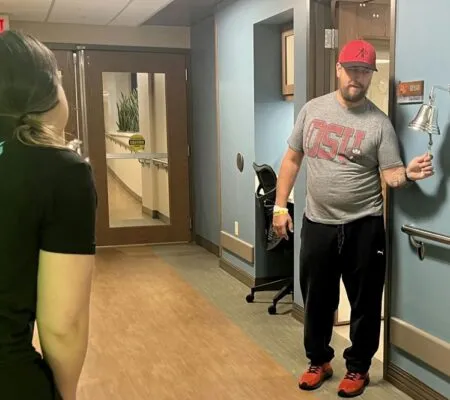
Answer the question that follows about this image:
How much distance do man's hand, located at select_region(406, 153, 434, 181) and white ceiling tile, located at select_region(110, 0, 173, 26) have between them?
2893 mm

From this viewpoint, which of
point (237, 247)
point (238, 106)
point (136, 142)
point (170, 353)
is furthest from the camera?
point (136, 142)

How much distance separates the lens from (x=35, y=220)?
3.06ft

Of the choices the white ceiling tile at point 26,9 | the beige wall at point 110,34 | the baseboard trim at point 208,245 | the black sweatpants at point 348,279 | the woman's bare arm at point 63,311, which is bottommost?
the baseboard trim at point 208,245

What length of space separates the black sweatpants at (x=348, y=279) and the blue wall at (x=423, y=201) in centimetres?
11

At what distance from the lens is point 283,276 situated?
177 inches

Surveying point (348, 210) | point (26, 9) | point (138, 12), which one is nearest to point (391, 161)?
point (348, 210)

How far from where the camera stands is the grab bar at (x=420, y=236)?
7.78ft

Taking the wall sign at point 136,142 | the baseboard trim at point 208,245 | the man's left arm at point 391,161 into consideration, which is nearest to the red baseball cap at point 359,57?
the man's left arm at point 391,161

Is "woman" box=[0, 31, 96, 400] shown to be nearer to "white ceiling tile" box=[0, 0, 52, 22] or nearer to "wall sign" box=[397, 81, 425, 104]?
"wall sign" box=[397, 81, 425, 104]

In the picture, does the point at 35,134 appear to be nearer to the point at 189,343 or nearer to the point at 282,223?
the point at 282,223

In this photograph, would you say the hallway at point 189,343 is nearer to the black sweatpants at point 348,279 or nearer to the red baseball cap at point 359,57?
the black sweatpants at point 348,279

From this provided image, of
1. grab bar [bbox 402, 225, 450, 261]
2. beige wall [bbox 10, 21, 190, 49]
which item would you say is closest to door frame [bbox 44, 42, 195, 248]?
beige wall [bbox 10, 21, 190, 49]

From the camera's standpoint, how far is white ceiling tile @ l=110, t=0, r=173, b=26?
469 centimetres

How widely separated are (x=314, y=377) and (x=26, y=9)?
12.9 feet
